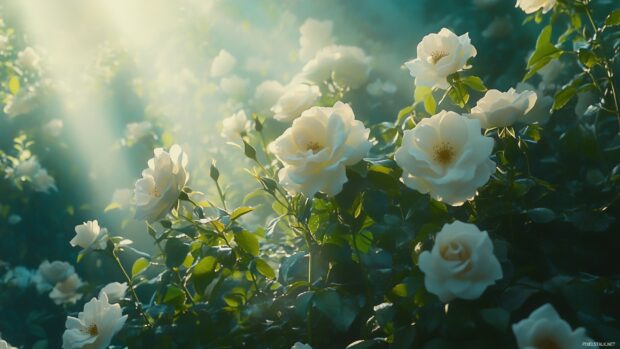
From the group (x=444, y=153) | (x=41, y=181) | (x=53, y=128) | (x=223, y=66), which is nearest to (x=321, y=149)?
(x=444, y=153)

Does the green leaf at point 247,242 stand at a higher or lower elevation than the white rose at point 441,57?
lower

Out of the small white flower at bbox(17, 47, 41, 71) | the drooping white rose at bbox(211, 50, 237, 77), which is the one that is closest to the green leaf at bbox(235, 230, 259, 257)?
the drooping white rose at bbox(211, 50, 237, 77)

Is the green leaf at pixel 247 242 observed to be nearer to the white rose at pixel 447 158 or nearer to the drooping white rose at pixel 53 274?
the white rose at pixel 447 158

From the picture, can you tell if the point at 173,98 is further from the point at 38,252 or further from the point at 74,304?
the point at 74,304

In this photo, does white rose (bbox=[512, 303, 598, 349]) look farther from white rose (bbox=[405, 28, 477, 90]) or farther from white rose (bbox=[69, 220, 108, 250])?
white rose (bbox=[69, 220, 108, 250])

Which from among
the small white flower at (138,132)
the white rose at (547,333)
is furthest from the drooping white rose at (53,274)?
the white rose at (547,333)

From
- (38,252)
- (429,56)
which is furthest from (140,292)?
(38,252)
